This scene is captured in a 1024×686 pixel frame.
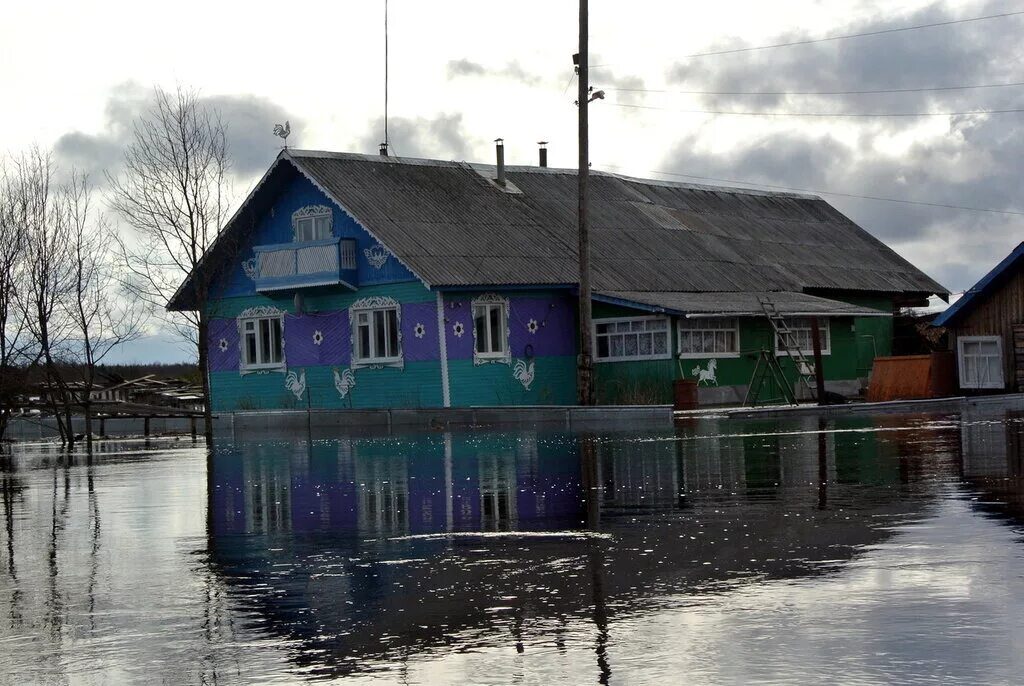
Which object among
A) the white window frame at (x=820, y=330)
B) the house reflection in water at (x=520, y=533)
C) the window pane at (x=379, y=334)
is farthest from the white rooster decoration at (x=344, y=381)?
the house reflection in water at (x=520, y=533)

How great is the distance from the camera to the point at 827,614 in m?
7.29

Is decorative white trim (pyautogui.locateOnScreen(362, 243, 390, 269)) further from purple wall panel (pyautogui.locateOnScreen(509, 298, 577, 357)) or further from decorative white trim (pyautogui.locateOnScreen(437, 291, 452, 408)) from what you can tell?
purple wall panel (pyautogui.locateOnScreen(509, 298, 577, 357))

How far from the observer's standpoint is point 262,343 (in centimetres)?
4709

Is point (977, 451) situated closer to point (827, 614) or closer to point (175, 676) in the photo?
point (827, 614)

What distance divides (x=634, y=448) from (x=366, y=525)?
34.2 ft

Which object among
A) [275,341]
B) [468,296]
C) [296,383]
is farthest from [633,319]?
[275,341]

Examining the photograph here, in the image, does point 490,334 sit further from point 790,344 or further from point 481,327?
point 790,344

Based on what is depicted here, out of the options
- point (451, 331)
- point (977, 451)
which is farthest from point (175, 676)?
point (451, 331)

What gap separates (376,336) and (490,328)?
3.52 m

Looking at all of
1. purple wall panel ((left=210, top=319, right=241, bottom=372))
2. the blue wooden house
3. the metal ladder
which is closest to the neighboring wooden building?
the metal ladder

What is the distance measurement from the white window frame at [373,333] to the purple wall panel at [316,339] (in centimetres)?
39

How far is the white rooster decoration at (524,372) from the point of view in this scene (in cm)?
4212

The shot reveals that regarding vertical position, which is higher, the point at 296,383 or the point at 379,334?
the point at 379,334

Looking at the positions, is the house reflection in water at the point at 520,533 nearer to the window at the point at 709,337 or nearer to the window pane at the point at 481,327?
the window at the point at 709,337
